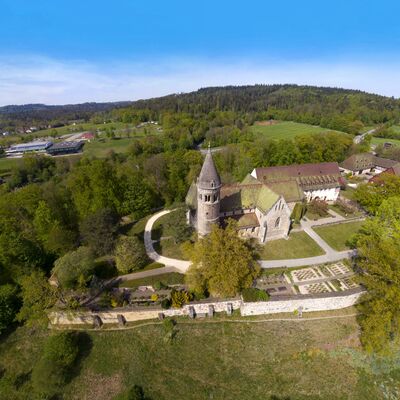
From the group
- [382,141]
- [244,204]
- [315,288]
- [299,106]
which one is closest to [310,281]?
[315,288]

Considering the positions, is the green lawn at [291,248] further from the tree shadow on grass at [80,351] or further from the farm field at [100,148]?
the farm field at [100,148]

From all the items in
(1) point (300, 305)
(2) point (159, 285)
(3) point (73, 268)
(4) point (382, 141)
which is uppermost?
(3) point (73, 268)

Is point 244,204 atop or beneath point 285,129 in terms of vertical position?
beneath

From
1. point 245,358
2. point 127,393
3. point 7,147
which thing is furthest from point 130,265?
point 7,147

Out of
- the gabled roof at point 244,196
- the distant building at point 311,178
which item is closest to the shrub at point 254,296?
the gabled roof at point 244,196

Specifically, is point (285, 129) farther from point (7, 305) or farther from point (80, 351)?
point (7, 305)

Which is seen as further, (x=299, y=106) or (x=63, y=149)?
(x=299, y=106)
